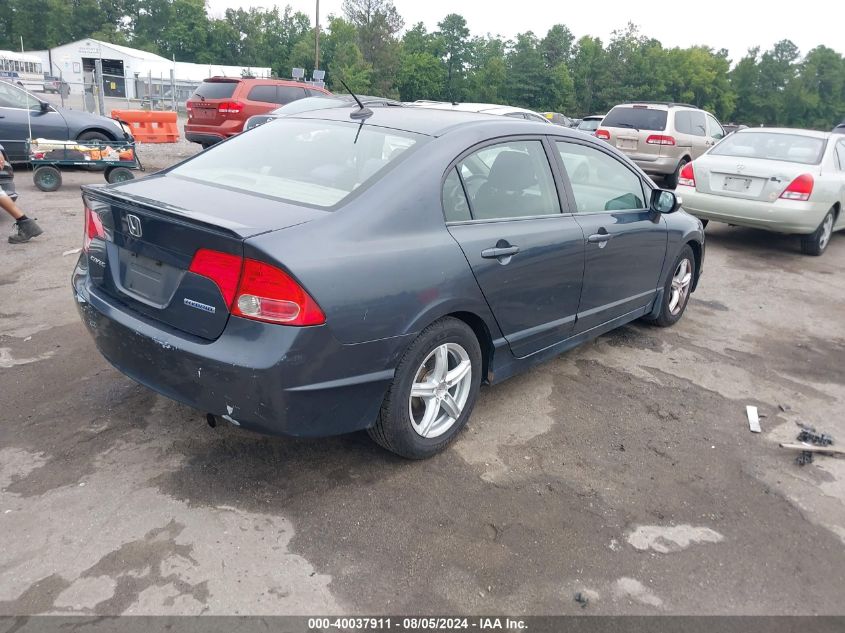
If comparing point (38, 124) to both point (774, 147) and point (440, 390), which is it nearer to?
point (440, 390)

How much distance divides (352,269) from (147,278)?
37.3 inches

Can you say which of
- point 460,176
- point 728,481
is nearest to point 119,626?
point 460,176

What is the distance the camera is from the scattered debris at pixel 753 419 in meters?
3.88

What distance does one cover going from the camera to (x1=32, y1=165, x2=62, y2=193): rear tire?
9844 millimetres

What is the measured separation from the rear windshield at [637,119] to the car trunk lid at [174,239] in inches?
480

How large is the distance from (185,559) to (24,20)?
374 feet

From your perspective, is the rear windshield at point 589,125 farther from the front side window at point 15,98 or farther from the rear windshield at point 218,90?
the front side window at point 15,98

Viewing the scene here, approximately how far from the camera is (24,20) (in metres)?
92.5

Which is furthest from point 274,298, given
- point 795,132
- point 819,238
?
point 795,132

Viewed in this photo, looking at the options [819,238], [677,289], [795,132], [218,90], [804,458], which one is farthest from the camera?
[218,90]

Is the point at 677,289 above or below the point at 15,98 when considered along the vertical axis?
below

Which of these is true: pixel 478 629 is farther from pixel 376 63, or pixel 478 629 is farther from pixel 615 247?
pixel 376 63

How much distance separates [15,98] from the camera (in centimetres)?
1098

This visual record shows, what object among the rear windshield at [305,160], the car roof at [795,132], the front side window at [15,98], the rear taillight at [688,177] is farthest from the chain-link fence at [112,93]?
the rear windshield at [305,160]
